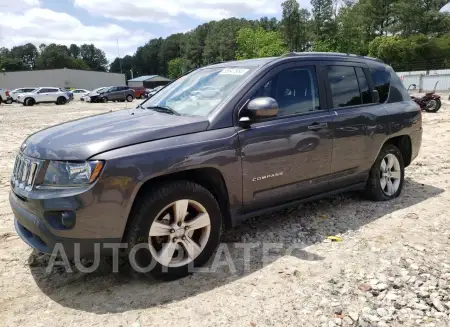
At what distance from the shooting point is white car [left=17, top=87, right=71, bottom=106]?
117ft

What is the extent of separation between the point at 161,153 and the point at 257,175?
0.97 metres

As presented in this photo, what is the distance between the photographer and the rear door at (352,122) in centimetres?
428

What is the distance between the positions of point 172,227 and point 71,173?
87 centimetres

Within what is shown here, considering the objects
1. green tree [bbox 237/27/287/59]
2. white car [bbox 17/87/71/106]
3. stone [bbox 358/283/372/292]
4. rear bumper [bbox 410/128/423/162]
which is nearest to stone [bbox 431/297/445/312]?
stone [bbox 358/283/372/292]

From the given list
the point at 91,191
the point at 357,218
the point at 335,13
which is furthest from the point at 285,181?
the point at 335,13

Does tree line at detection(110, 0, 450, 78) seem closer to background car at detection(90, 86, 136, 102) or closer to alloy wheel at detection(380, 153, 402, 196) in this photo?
background car at detection(90, 86, 136, 102)

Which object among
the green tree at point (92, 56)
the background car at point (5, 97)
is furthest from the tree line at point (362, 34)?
the green tree at point (92, 56)

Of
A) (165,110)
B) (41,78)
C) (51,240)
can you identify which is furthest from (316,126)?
(41,78)

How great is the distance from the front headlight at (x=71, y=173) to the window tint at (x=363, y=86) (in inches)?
127

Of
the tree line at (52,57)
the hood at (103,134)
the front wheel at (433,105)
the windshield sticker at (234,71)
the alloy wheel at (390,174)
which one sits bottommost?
the alloy wheel at (390,174)

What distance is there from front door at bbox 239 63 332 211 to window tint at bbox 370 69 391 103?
1087 millimetres

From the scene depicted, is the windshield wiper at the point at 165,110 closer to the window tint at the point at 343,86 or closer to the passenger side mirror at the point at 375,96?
the window tint at the point at 343,86

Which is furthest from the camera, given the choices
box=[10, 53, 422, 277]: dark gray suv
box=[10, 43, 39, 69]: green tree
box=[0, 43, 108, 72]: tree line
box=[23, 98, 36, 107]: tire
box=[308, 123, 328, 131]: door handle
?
box=[10, 43, 39, 69]: green tree

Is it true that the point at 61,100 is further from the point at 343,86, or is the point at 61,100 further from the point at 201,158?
the point at 201,158
